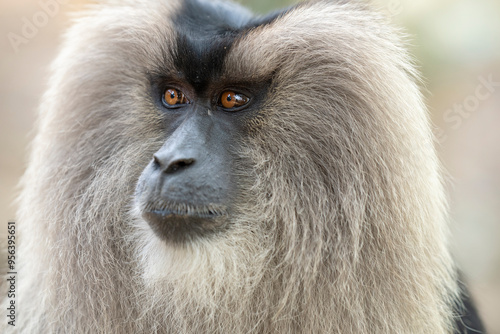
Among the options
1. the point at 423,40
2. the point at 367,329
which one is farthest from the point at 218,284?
the point at 423,40

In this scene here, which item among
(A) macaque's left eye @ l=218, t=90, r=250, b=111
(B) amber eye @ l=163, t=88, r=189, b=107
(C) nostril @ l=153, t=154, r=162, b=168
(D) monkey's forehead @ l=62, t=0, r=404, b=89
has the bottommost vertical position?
(C) nostril @ l=153, t=154, r=162, b=168

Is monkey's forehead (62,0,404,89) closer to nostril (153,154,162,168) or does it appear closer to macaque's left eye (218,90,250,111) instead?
macaque's left eye (218,90,250,111)

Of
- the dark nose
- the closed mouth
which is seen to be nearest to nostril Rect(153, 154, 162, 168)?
the dark nose

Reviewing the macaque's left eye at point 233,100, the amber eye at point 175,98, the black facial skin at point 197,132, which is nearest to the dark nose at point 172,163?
the black facial skin at point 197,132

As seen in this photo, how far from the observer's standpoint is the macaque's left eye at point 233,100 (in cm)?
271

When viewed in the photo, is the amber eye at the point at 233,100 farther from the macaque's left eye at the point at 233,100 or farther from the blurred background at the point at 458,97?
the blurred background at the point at 458,97

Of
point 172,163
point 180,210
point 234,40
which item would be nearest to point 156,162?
point 172,163

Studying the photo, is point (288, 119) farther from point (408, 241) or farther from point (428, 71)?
point (428, 71)

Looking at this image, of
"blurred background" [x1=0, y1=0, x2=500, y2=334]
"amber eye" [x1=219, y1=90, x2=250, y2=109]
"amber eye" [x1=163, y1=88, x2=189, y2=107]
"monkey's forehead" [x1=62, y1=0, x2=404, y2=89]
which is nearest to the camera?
"monkey's forehead" [x1=62, y1=0, x2=404, y2=89]

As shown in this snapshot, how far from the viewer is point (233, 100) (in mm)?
2709

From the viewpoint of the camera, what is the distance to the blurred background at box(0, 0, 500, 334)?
627cm

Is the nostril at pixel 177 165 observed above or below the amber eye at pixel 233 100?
below

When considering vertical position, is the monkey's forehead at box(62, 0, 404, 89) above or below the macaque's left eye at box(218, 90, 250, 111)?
above

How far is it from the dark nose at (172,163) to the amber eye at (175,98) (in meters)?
0.60
